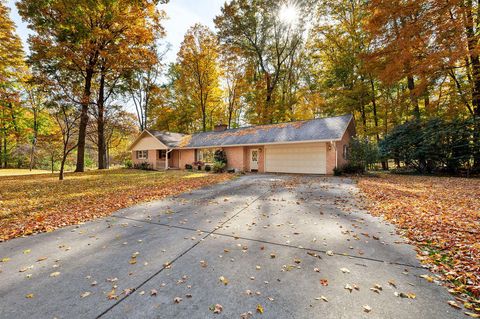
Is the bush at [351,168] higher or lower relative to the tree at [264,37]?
lower

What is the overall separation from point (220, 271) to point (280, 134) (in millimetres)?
14532

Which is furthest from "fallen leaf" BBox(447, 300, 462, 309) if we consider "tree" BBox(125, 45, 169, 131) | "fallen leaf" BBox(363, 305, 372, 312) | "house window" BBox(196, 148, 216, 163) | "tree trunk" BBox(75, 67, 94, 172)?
"tree" BBox(125, 45, 169, 131)

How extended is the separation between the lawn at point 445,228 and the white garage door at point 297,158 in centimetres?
700

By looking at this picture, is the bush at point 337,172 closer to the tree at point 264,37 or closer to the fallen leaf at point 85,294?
the tree at point 264,37

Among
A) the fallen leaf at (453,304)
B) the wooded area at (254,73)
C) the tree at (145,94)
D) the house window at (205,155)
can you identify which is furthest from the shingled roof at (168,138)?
the fallen leaf at (453,304)

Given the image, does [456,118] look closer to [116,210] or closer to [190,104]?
[116,210]

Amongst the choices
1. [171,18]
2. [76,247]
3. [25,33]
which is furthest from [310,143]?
[25,33]

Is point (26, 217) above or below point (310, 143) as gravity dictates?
below

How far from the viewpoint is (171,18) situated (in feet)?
65.5

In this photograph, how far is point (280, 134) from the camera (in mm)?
16594

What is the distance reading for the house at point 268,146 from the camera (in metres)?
14.5

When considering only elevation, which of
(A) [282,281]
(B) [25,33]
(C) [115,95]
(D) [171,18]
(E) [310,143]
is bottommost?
(A) [282,281]

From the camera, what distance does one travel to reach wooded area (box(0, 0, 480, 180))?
12312 mm

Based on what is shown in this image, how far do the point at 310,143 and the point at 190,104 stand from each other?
2002 centimetres
